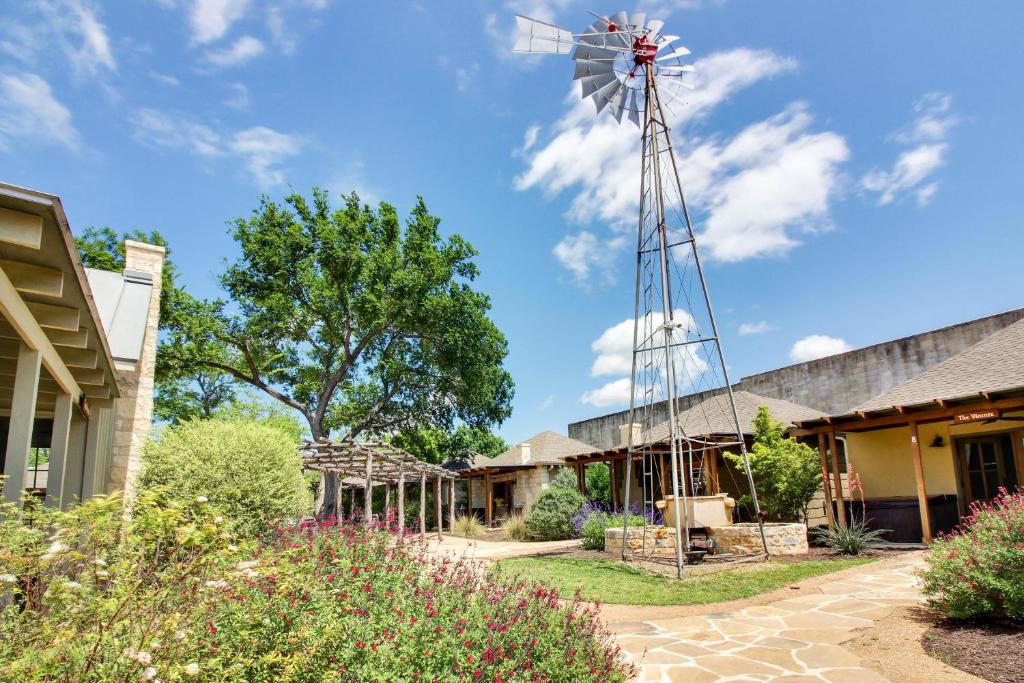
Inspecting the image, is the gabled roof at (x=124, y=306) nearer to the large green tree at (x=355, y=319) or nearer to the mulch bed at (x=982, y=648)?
the large green tree at (x=355, y=319)

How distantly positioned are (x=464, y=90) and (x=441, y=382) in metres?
→ 13.3

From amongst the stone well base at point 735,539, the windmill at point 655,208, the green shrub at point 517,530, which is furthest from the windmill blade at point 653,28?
the green shrub at point 517,530

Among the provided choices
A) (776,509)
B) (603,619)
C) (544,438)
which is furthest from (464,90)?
(544,438)

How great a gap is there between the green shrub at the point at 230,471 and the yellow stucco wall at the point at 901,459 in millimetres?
13343

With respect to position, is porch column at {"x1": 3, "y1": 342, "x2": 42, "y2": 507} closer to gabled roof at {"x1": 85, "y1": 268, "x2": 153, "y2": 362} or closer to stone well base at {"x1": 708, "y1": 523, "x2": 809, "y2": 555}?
gabled roof at {"x1": 85, "y1": 268, "x2": 153, "y2": 362}

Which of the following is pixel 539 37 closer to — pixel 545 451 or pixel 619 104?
pixel 619 104

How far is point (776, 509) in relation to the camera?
13.7m

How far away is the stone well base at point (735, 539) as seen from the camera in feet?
37.0

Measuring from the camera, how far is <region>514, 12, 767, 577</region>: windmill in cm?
1102

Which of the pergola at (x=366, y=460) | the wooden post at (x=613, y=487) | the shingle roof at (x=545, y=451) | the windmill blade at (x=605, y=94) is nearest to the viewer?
the windmill blade at (x=605, y=94)

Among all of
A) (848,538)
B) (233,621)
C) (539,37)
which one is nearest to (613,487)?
(848,538)

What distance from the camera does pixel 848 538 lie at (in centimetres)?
1116

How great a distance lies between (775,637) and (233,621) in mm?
5326

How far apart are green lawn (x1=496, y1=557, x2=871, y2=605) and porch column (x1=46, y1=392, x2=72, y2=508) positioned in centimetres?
511
